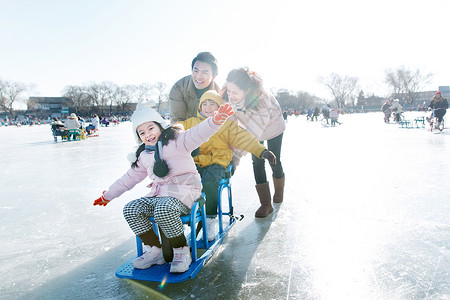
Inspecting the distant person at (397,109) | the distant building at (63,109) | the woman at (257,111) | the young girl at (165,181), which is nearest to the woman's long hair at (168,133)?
the young girl at (165,181)

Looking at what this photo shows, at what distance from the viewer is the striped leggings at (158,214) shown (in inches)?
63.0

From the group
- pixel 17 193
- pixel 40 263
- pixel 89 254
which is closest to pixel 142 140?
pixel 89 254

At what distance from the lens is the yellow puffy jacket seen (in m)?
2.21

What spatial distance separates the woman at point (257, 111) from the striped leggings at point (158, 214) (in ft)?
3.31

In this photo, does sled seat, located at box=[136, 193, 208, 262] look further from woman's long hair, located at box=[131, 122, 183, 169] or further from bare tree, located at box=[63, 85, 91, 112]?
bare tree, located at box=[63, 85, 91, 112]

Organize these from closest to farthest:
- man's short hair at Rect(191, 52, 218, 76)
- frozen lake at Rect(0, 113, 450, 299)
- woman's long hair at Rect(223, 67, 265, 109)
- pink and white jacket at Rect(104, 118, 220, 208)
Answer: frozen lake at Rect(0, 113, 450, 299) < pink and white jacket at Rect(104, 118, 220, 208) < woman's long hair at Rect(223, 67, 265, 109) < man's short hair at Rect(191, 52, 218, 76)

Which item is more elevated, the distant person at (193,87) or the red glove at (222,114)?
the distant person at (193,87)

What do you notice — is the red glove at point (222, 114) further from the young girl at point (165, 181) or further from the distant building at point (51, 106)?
the distant building at point (51, 106)

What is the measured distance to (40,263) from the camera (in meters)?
1.97

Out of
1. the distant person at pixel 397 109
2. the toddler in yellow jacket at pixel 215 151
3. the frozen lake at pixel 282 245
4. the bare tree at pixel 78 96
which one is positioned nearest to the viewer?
the frozen lake at pixel 282 245

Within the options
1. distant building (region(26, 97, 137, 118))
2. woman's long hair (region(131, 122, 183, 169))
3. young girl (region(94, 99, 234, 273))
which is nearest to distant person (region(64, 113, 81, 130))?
young girl (region(94, 99, 234, 273))

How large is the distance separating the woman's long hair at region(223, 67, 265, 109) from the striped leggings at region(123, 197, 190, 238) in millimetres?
1084

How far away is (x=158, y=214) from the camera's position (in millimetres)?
1594

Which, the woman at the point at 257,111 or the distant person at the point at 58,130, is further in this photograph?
the distant person at the point at 58,130
